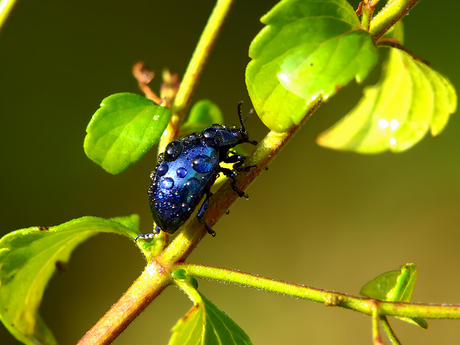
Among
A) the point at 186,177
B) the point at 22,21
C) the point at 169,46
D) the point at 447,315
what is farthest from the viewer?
the point at 169,46

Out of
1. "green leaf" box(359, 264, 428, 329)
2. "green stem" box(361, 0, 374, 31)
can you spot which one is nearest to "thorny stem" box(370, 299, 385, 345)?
"green leaf" box(359, 264, 428, 329)

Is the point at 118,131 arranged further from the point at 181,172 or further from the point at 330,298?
the point at 330,298

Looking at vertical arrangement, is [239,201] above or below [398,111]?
below

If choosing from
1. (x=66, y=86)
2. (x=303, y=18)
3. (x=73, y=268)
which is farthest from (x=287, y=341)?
(x=303, y=18)

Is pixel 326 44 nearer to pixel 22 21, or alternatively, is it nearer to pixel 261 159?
pixel 261 159

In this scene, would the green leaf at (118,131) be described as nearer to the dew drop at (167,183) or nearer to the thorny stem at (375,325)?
the dew drop at (167,183)

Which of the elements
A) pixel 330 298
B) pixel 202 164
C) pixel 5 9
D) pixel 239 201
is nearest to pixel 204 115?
pixel 202 164

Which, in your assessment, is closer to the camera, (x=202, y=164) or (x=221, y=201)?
(x=221, y=201)
